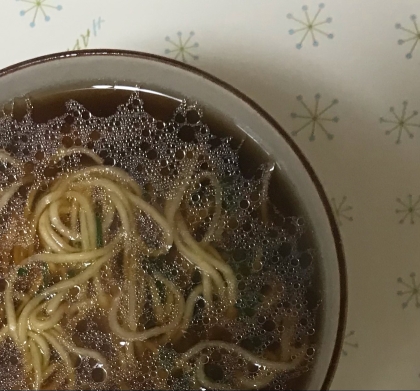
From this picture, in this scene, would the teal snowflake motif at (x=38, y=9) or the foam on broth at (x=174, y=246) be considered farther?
the teal snowflake motif at (x=38, y=9)

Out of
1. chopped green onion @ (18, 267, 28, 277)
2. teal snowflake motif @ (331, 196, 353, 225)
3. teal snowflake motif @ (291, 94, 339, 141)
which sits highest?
teal snowflake motif @ (291, 94, 339, 141)

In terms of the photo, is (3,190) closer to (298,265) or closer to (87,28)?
(87,28)

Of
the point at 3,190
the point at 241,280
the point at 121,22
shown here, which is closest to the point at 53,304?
the point at 3,190

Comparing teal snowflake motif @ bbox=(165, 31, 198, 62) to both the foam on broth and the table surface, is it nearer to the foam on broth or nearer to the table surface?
the table surface

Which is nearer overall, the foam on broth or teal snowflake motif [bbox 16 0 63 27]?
the foam on broth

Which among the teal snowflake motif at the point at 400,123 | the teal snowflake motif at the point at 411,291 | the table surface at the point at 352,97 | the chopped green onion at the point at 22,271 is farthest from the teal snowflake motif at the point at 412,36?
the chopped green onion at the point at 22,271

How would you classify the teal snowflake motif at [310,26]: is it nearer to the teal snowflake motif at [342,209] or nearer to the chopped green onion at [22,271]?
the teal snowflake motif at [342,209]

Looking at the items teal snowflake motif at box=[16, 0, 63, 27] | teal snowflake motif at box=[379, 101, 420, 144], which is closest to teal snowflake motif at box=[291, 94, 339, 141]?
teal snowflake motif at box=[379, 101, 420, 144]
